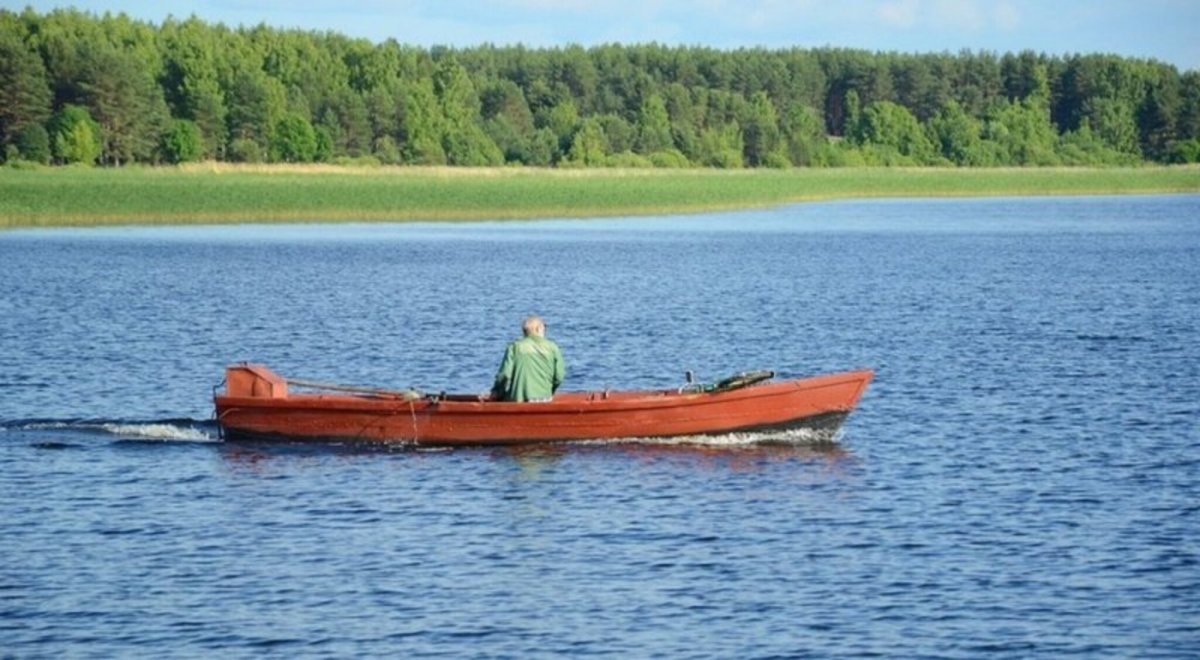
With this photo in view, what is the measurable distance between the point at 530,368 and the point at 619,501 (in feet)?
12.1

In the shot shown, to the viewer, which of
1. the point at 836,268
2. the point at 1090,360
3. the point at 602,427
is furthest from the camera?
the point at 836,268

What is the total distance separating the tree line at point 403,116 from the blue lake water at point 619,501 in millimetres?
78584

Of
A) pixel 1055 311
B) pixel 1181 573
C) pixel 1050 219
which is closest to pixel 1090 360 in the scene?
pixel 1055 311

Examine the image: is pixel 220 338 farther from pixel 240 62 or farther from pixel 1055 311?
pixel 240 62

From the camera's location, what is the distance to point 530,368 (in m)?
27.2

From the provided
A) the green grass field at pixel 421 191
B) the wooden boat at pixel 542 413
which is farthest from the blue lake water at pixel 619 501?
the green grass field at pixel 421 191

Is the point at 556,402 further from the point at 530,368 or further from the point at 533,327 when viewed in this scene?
the point at 533,327

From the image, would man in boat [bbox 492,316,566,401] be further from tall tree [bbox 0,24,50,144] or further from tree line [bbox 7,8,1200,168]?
tall tree [bbox 0,24,50,144]

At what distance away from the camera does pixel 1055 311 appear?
→ 5209cm

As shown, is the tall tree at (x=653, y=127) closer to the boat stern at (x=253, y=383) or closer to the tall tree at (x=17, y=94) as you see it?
the tall tree at (x=17, y=94)

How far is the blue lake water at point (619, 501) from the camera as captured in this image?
18500mm

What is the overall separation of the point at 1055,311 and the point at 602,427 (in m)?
27.2

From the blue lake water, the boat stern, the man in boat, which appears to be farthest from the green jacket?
the boat stern

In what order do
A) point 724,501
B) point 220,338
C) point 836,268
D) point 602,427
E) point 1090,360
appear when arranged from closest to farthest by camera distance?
1. point 724,501
2. point 602,427
3. point 1090,360
4. point 220,338
5. point 836,268
